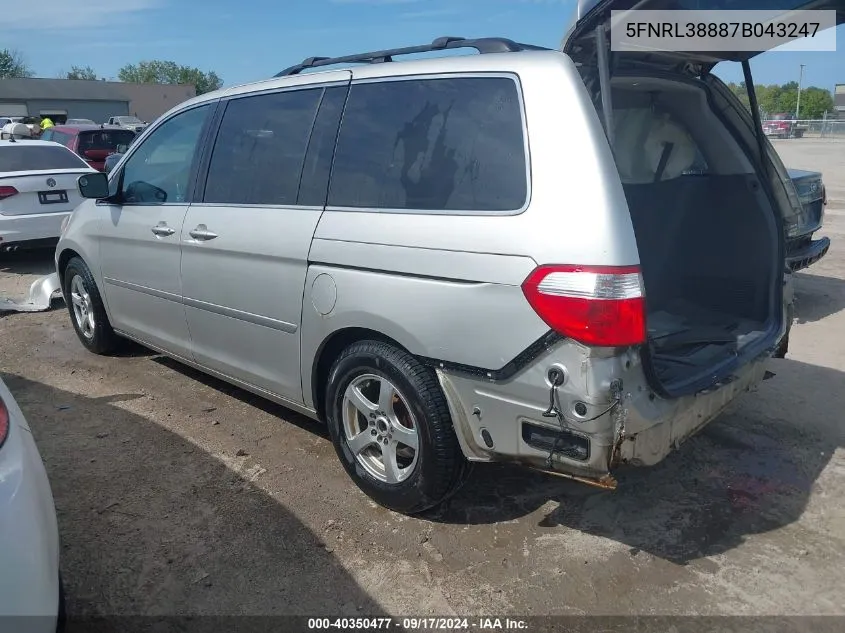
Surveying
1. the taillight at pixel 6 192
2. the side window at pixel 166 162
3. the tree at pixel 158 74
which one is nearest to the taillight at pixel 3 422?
the side window at pixel 166 162

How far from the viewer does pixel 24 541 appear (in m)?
1.89

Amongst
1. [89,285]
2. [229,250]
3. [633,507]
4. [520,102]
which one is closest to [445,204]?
[520,102]

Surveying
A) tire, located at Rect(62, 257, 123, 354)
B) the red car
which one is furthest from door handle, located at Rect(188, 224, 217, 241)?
the red car

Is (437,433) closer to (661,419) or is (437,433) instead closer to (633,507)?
(661,419)

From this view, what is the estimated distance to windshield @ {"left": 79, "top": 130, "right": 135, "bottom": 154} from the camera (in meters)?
13.8

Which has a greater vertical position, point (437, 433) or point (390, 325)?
point (390, 325)

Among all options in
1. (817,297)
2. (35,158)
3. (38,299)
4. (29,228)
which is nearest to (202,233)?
(38,299)

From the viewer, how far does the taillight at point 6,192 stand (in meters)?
8.17

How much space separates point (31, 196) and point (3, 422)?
7341 millimetres

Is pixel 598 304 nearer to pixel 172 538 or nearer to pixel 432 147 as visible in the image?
pixel 432 147

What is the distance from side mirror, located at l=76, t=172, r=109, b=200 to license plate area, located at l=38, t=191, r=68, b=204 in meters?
4.56

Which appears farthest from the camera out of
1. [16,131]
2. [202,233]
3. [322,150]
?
[16,131]

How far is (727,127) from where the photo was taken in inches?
146

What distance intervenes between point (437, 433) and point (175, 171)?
2543 mm
